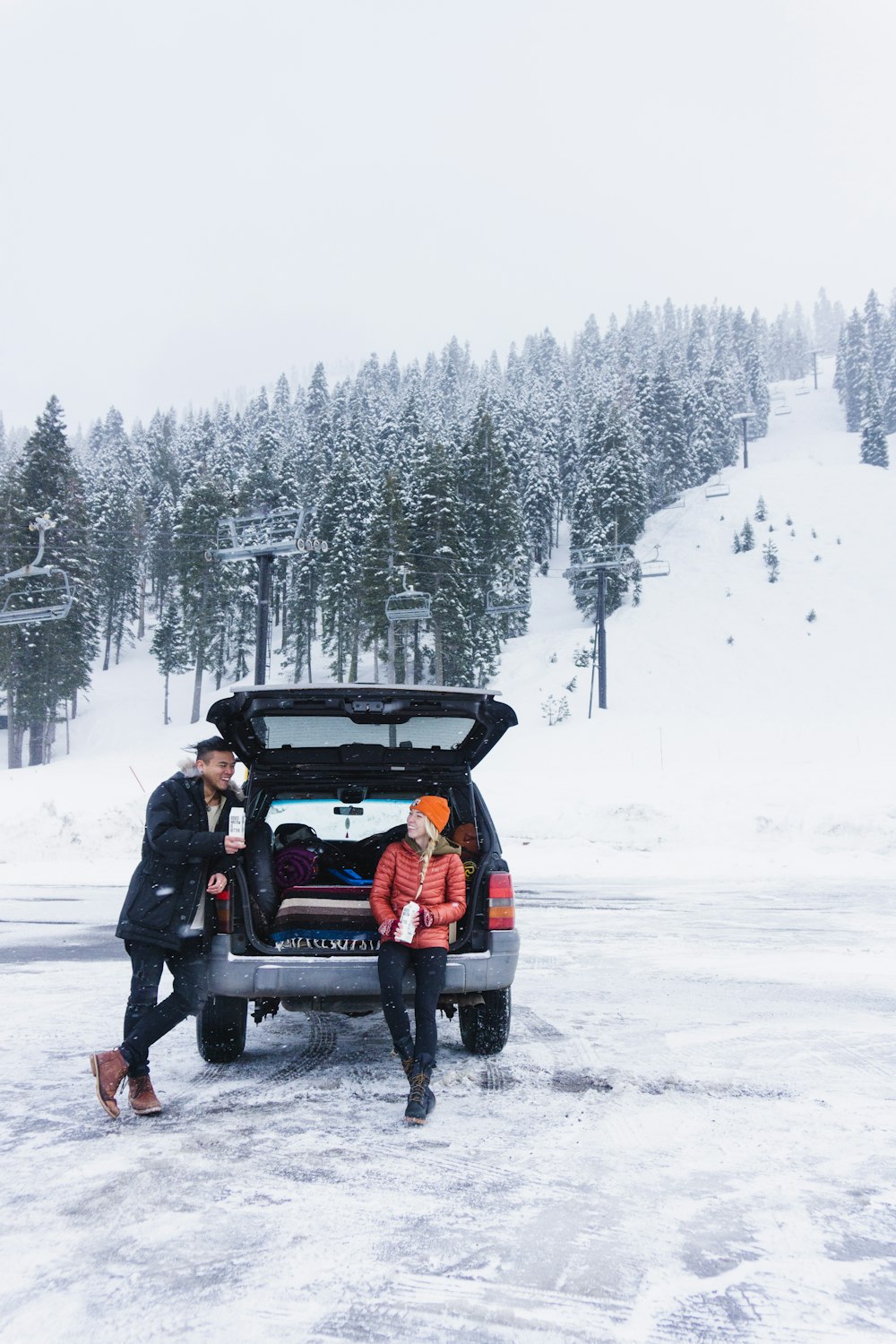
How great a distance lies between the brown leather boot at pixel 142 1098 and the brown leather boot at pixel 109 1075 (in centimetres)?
7

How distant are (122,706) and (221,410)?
59662 mm

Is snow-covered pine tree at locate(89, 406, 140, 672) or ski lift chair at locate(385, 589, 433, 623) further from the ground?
snow-covered pine tree at locate(89, 406, 140, 672)

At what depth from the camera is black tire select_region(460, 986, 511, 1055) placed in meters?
5.01

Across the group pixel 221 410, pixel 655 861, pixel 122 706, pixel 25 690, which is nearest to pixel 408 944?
pixel 655 861

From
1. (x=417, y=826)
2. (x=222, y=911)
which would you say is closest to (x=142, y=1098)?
(x=222, y=911)

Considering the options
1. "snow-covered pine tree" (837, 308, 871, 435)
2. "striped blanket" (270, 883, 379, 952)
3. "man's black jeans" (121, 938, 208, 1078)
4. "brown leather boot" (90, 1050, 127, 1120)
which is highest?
"snow-covered pine tree" (837, 308, 871, 435)

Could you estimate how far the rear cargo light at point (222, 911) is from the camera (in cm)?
462

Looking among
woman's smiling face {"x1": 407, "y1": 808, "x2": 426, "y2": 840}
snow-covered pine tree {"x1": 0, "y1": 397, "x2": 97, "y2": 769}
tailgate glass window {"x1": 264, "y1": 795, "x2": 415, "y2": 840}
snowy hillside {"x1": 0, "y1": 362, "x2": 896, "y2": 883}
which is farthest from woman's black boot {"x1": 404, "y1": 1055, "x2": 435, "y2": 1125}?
snow-covered pine tree {"x1": 0, "y1": 397, "x2": 97, "y2": 769}

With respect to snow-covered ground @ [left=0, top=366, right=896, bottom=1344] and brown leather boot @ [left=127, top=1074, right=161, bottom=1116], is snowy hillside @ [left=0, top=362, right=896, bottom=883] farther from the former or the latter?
brown leather boot @ [left=127, top=1074, right=161, bottom=1116]

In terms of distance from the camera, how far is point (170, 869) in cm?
435

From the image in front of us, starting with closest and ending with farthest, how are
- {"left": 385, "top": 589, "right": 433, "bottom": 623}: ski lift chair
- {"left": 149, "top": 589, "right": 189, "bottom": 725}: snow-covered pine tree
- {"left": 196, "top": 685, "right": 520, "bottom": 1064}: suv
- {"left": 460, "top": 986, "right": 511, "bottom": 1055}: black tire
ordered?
{"left": 196, "top": 685, "right": 520, "bottom": 1064}: suv → {"left": 460, "top": 986, "right": 511, "bottom": 1055}: black tire → {"left": 385, "top": 589, "right": 433, "bottom": 623}: ski lift chair → {"left": 149, "top": 589, "right": 189, "bottom": 725}: snow-covered pine tree

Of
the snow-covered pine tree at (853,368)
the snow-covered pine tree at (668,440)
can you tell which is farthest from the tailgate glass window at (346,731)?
the snow-covered pine tree at (853,368)

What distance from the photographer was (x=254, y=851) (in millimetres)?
4992

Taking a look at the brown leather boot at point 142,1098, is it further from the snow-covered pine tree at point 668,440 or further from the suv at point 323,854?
the snow-covered pine tree at point 668,440
